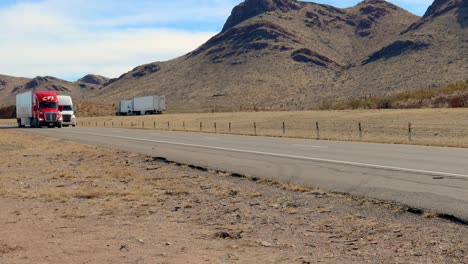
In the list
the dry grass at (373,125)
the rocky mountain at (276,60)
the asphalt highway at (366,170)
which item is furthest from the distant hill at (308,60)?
the asphalt highway at (366,170)

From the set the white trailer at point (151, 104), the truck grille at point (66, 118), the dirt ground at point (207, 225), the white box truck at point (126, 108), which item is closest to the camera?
the dirt ground at point (207, 225)

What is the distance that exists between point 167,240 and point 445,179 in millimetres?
7243

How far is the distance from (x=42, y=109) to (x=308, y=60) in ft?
278

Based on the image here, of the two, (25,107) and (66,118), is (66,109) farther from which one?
(25,107)

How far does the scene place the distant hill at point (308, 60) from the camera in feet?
315

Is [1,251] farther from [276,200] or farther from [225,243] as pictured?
[276,200]

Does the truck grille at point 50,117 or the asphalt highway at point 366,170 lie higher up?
the truck grille at point 50,117

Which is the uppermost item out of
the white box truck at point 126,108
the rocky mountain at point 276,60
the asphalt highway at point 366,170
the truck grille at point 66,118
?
the rocky mountain at point 276,60

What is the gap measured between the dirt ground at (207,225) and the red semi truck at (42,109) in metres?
43.9

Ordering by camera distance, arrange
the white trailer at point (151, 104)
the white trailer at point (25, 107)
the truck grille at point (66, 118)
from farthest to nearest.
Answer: the white trailer at point (151, 104) → the truck grille at point (66, 118) → the white trailer at point (25, 107)

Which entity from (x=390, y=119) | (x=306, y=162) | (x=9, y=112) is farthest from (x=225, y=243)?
(x=9, y=112)

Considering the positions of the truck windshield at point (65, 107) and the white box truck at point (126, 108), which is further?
the white box truck at point (126, 108)

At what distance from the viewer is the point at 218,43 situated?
16050 centimetres

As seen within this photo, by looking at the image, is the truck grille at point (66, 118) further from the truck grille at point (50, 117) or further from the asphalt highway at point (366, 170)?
the asphalt highway at point (366, 170)
